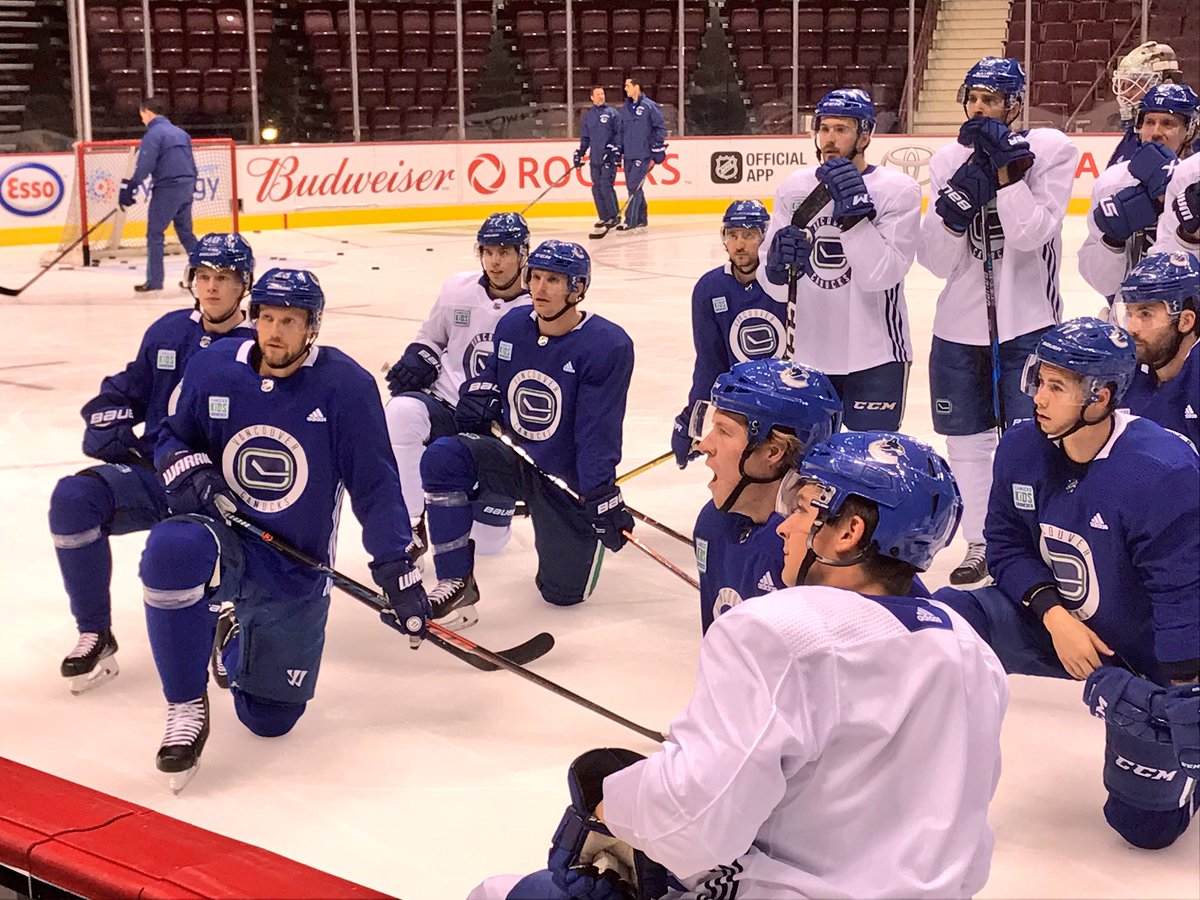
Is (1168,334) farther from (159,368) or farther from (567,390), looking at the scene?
(159,368)

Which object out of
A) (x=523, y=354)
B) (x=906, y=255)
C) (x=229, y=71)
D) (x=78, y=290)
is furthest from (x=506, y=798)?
(x=229, y=71)

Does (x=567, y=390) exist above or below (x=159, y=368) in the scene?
below

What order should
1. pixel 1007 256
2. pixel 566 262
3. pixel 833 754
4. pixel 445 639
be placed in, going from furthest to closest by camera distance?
pixel 1007 256 → pixel 566 262 → pixel 445 639 → pixel 833 754

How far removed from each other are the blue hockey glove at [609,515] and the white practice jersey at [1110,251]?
1547 millimetres

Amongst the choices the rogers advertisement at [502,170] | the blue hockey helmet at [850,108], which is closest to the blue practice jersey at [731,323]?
the blue hockey helmet at [850,108]

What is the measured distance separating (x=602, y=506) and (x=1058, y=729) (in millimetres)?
1157

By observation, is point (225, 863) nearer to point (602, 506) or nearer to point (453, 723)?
point (453, 723)

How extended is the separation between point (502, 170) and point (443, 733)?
441 inches

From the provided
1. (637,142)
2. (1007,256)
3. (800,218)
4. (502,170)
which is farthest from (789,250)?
(502,170)

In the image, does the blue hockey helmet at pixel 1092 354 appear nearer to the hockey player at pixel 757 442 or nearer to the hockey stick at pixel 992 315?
the hockey player at pixel 757 442

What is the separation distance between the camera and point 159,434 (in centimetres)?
315

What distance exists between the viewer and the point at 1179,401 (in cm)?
319

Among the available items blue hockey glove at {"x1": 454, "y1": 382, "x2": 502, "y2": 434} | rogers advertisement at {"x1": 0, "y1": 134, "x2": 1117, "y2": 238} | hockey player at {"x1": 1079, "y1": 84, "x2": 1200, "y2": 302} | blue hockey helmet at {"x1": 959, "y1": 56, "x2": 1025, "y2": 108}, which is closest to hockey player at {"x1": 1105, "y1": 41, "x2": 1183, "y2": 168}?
hockey player at {"x1": 1079, "y1": 84, "x2": 1200, "y2": 302}

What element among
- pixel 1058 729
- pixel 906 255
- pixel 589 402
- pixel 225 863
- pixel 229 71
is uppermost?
pixel 229 71
